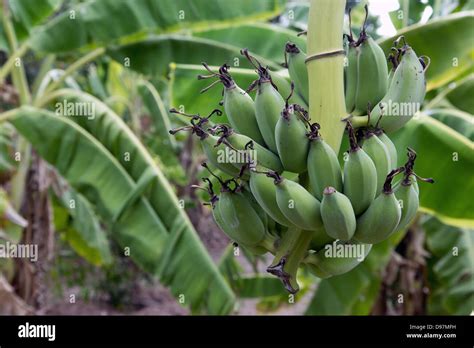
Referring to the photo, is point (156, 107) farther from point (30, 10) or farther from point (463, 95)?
point (463, 95)

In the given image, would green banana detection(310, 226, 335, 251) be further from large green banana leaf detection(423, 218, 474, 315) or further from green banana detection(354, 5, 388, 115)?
large green banana leaf detection(423, 218, 474, 315)

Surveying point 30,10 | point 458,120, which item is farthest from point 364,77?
point 30,10

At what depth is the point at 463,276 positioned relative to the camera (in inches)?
58.1

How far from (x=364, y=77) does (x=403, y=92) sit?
1.6 inches

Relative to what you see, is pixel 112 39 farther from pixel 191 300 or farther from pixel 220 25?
pixel 191 300

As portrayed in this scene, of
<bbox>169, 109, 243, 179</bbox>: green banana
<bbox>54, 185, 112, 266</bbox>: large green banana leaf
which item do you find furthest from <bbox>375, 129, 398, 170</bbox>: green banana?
<bbox>54, 185, 112, 266</bbox>: large green banana leaf

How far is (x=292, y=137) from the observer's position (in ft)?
1.51

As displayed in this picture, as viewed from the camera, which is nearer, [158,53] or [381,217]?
[381,217]

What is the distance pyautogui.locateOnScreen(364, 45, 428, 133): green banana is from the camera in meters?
0.51

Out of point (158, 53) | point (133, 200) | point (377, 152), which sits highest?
point (158, 53)

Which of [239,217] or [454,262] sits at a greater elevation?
[239,217]

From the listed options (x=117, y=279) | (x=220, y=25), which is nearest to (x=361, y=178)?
(x=220, y=25)

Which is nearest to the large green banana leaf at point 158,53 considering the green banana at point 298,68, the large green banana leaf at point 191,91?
the large green banana leaf at point 191,91

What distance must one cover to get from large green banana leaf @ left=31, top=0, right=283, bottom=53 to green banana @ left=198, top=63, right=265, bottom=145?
1.00m
